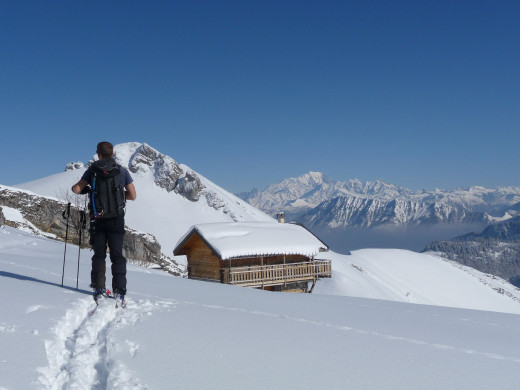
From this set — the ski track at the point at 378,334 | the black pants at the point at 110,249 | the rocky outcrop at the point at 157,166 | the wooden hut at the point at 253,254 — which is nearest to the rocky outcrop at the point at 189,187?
the rocky outcrop at the point at 157,166

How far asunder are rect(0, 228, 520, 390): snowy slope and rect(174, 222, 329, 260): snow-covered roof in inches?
589

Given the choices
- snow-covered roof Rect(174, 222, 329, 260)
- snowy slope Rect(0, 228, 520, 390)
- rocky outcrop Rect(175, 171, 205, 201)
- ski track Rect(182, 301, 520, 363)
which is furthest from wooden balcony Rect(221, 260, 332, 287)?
rocky outcrop Rect(175, 171, 205, 201)

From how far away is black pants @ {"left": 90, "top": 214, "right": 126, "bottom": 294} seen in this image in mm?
6051

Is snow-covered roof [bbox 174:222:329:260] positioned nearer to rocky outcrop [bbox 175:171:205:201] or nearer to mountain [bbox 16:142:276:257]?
mountain [bbox 16:142:276:257]

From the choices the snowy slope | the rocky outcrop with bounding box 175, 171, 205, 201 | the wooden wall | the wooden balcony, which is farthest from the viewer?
the rocky outcrop with bounding box 175, 171, 205, 201

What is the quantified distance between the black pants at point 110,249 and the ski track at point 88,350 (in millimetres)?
412

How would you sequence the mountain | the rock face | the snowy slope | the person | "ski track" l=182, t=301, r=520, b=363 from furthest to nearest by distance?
the mountain < the rock face < the person < "ski track" l=182, t=301, r=520, b=363 < the snowy slope

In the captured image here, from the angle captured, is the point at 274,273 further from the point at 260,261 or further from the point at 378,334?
the point at 378,334

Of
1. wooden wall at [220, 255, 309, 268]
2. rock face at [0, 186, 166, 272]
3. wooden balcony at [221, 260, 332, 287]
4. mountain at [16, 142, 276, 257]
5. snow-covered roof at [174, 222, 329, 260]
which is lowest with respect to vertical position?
wooden balcony at [221, 260, 332, 287]

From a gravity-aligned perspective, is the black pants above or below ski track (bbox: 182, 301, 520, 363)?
above

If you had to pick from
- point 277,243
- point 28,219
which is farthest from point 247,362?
point 28,219

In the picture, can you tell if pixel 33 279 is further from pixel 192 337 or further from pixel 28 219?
pixel 28 219

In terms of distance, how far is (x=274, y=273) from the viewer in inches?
955

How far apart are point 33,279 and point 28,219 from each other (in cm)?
2620
